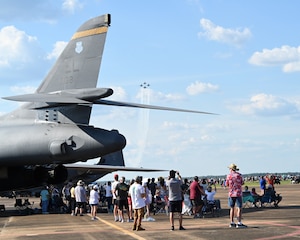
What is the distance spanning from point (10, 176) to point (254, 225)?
7.00m

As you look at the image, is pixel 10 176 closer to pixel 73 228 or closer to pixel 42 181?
pixel 42 181

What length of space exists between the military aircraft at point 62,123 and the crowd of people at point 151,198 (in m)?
2.31

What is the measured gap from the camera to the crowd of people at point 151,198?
1580cm

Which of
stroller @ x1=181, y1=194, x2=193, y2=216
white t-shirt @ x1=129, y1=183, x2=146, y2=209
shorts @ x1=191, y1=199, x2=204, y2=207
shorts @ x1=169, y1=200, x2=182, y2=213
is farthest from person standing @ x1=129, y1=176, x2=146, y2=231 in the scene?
stroller @ x1=181, y1=194, x2=193, y2=216

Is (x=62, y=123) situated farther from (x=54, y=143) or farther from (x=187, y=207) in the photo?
(x=187, y=207)

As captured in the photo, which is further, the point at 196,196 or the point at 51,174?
the point at 196,196

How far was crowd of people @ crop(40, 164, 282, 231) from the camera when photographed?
15.8 metres

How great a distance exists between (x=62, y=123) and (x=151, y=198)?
8.55 metres

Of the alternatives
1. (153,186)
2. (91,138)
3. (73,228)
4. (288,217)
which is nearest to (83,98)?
(91,138)

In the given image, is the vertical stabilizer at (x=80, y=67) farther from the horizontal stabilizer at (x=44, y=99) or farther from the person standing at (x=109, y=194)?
the person standing at (x=109, y=194)

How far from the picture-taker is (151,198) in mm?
22938

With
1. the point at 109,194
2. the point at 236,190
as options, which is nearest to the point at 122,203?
the point at 236,190

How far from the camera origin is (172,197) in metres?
16.2

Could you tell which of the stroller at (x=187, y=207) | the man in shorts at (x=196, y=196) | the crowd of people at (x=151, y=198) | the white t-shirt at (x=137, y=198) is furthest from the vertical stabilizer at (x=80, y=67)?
the stroller at (x=187, y=207)
